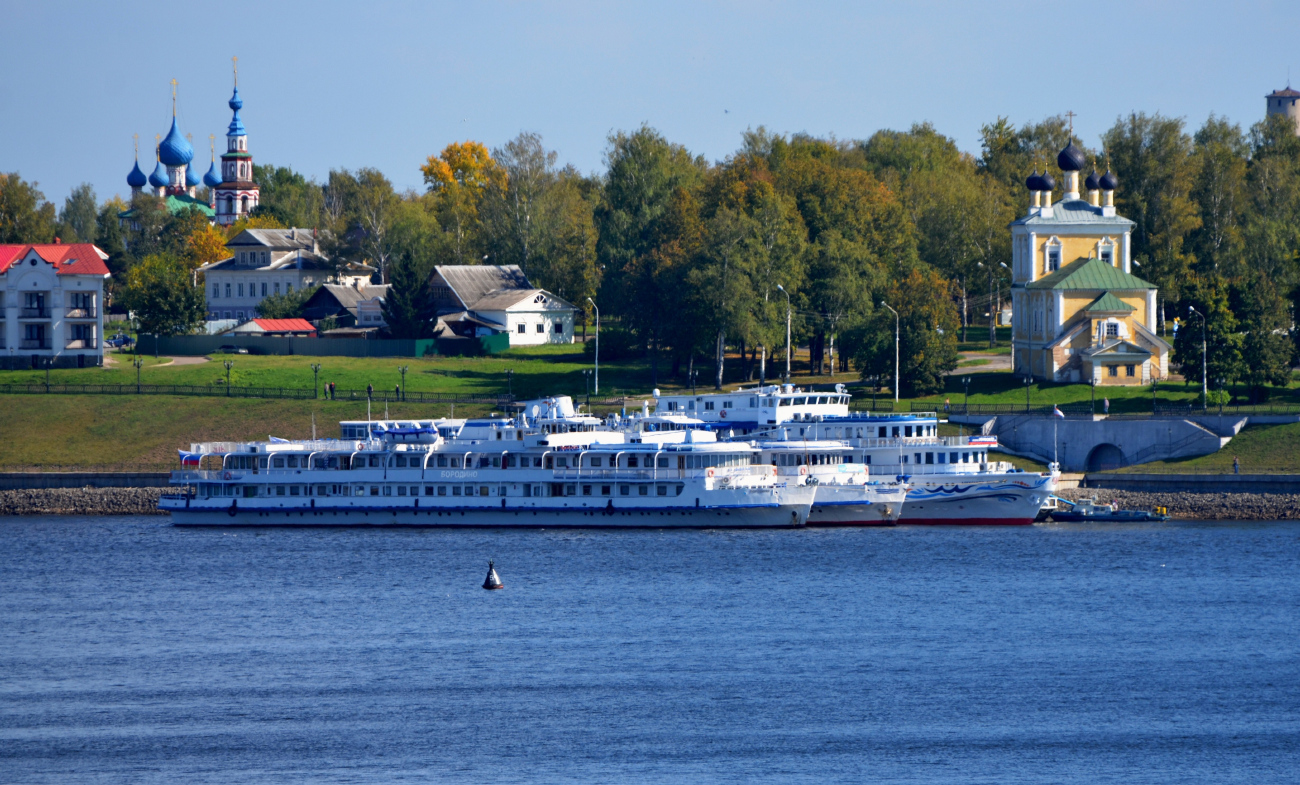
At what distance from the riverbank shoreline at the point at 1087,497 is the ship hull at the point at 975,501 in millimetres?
5496

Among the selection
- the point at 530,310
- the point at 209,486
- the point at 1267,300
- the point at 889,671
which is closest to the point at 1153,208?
the point at 1267,300

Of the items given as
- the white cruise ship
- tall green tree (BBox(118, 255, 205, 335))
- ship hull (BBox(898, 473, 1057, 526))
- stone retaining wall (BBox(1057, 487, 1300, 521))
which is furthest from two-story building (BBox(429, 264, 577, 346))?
stone retaining wall (BBox(1057, 487, 1300, 521))

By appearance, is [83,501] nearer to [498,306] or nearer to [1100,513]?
[498,306]

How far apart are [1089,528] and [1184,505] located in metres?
6.73

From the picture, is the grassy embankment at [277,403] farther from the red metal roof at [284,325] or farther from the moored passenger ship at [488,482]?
the red metal roof at [284,325]

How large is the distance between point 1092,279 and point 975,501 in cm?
3269

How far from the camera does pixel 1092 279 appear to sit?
11294 cm

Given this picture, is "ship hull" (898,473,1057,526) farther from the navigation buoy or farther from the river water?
the navigation buoy

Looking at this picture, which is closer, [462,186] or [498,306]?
[498,306]

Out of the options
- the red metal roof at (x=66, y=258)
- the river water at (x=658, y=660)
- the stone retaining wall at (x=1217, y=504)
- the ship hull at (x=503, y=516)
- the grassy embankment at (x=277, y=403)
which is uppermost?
the red metal roof at (x=66, y=258)

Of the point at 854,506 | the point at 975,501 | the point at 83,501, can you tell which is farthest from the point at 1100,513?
the point at 83,501

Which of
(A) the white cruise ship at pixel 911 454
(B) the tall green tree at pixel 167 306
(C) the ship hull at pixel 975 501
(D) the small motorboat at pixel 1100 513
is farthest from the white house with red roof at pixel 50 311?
(D) the small motorboat at pixel 1100 513

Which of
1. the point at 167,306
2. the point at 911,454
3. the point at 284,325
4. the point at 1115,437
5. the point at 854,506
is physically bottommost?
the point at 854,506

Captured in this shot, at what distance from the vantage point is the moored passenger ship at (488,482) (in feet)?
271
